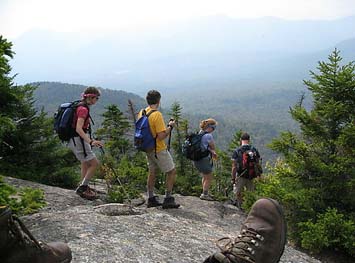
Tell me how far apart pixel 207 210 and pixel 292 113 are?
3.11 m

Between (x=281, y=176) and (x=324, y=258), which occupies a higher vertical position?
(x=281, y=176)

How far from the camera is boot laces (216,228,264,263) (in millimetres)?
3178

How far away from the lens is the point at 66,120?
7715mm

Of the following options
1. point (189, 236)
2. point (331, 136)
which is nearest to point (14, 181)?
point (189, 236)

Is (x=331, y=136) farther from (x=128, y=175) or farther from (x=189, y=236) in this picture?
(x=128, y=175)

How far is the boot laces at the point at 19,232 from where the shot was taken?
8.49 ft

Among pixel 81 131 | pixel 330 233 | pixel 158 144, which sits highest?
pixel 81 131

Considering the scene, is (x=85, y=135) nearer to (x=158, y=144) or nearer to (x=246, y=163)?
(x=158, y=144)

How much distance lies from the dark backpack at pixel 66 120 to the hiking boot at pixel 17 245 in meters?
5.07

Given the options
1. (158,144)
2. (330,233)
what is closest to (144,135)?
(158,144)

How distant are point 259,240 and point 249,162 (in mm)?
7004

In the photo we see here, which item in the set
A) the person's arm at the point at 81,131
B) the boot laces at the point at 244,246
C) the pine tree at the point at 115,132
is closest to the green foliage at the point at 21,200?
the person's arm at the point at 81,131

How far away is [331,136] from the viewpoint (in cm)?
775

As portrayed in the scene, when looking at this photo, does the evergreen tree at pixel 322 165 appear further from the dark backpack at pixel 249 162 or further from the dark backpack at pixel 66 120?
the dark backpack at pixel 66 120
